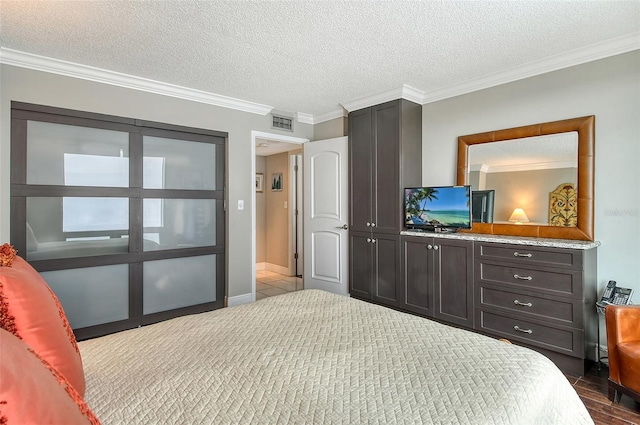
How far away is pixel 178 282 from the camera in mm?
3742

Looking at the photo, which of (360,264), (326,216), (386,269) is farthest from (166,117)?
(386,269)

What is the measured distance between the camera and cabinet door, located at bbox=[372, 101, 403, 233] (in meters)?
3.73

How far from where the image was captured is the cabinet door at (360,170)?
4.02 m

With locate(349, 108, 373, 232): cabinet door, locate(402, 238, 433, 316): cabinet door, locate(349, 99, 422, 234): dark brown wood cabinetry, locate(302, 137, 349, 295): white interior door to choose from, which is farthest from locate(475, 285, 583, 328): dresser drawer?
locate(302, 137, 349, 295): white interior door

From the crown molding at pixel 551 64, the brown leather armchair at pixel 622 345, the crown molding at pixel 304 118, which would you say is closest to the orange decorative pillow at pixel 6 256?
the brown leather armchair at pixel 622 345

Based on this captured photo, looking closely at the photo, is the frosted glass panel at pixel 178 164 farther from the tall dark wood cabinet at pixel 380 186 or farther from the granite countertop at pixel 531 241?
the granite countertop at pixel 531 241

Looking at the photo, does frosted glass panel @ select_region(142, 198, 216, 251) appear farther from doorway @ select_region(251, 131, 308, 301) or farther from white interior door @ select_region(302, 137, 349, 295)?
doorway @ select_region(251, 131, 308, 301)

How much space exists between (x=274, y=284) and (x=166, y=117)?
9.77 ft

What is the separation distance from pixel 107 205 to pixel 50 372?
3101 mm

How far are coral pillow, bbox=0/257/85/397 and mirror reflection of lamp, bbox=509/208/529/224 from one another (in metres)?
3.26

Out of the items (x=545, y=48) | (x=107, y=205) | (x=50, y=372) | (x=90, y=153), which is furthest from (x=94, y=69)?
(x=545, y=48)

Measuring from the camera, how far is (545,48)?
2723mm

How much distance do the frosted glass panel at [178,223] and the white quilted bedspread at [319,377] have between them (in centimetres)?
216

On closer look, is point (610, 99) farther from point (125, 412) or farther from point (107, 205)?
point (107, 205)
